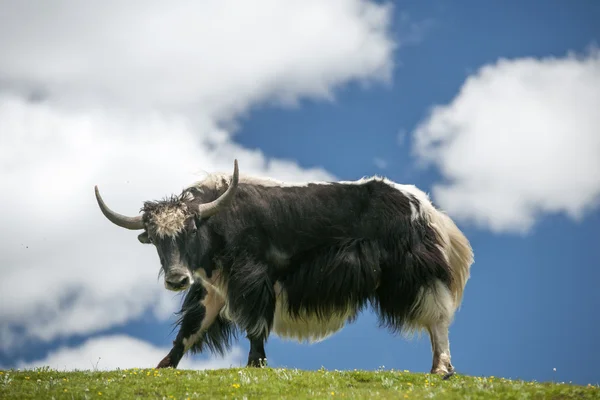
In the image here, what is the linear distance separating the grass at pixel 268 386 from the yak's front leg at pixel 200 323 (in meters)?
1.90

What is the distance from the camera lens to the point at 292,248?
13430mm

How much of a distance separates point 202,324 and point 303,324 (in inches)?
70.8

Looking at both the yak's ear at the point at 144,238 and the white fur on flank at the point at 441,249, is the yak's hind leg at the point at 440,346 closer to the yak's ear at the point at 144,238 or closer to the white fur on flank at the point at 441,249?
the white fur on flank at the point at 441,249

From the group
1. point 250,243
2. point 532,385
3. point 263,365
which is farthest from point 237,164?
point 532,385

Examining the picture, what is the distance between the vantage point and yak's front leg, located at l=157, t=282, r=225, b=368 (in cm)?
1350

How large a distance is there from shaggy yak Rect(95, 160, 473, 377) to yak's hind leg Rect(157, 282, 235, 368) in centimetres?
2

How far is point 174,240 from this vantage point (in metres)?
12.7

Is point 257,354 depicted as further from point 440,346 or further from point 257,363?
point 440,346

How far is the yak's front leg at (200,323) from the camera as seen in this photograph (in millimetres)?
13500

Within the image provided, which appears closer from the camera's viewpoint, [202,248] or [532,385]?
[532,385]

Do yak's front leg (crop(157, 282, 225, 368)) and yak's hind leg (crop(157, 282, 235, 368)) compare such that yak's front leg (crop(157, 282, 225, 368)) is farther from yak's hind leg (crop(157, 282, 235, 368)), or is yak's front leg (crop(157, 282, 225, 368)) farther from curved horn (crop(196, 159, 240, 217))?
curved horn (crop(196, 159, 240, 217))

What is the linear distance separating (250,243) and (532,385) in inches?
209

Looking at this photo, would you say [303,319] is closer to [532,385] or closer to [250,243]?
[250,243]

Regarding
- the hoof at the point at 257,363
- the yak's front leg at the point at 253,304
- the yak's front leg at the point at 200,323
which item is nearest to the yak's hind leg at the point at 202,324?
the yak's front leg at the point at 200,323
